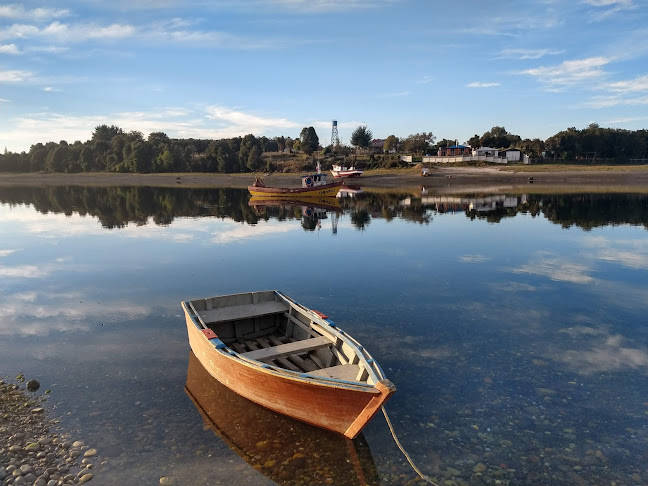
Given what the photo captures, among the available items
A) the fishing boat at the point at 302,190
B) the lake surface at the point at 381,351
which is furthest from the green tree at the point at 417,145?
the lake surface at the point at 381,351

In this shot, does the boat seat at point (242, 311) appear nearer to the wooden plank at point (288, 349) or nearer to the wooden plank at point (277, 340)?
the wooden plank at point (277, 340)

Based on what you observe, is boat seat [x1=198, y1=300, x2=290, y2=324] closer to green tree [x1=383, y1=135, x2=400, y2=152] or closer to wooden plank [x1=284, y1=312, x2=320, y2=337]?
wooden plank [x1=284, y1=312, x2=320, y2=337]

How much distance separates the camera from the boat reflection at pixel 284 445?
7.56m

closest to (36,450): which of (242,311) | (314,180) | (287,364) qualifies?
(287,364)

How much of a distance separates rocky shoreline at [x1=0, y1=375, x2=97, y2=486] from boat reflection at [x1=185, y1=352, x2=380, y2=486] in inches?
92.8

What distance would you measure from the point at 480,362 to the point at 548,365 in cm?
164

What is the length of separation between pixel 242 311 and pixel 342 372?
4.65 meters

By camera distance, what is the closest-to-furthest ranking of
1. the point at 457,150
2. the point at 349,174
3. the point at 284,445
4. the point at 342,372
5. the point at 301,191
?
the point at 284,445 → the point at 342,372 → the point at 301,191 → the point at 349,174 → the point at 457,150

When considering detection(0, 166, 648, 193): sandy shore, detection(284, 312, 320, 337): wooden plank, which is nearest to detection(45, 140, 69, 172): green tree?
detection(0, 166, 648, 193): sandy shore

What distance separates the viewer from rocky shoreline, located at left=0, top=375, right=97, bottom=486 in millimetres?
7410

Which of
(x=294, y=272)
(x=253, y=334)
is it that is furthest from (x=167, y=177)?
(x=253, y=334)

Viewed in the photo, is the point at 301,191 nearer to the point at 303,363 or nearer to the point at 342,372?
the point at 303,363

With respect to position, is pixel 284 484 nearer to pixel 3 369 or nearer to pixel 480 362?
pixel 480 362

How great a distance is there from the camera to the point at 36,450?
814cm
